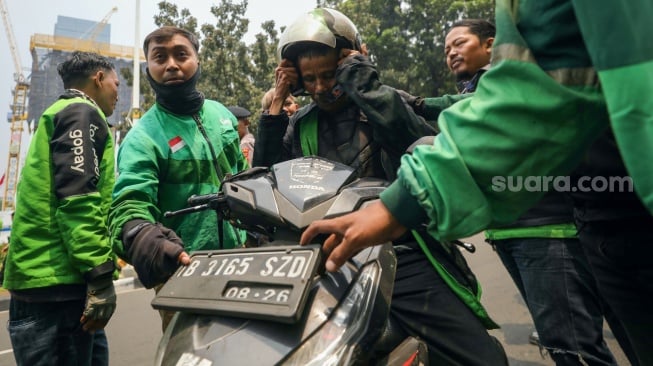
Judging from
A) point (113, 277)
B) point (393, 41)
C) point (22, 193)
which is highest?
point (393, 41)

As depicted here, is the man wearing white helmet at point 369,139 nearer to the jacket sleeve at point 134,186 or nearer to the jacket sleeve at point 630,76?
the jacket sleeve at point 134,186

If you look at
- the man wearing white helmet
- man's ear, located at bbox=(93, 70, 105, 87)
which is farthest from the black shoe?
man's ear, located at bbox=(93, 70, 105, 87)

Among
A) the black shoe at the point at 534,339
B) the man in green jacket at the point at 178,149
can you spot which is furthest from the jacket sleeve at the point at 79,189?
the black shoe at the point at 534,339

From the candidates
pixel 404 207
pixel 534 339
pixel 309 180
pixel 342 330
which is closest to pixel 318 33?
pixel 309 180

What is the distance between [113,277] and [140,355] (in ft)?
5.70

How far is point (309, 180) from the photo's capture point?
133 centimetres

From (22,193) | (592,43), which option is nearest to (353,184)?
(592,43)

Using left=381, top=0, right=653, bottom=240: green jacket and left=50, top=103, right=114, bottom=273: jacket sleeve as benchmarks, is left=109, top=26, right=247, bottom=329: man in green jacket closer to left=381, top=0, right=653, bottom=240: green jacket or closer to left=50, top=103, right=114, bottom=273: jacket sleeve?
left=50, top=103, right=114, bottom=273: jacket sleeve

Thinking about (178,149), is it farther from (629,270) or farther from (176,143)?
(629,270)

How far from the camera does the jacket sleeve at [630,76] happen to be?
644mm

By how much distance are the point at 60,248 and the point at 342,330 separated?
5.88 ft

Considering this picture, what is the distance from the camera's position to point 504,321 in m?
3.66

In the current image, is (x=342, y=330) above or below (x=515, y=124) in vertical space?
below

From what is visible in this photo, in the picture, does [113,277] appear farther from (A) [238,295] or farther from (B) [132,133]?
(A) [238,295]
